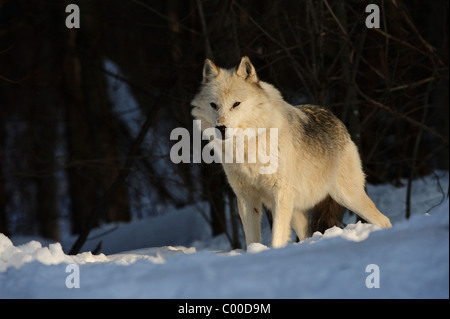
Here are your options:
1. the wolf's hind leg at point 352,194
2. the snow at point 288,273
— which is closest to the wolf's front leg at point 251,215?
the wolf's hind leg at point 352,194

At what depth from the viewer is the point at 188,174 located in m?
8.80

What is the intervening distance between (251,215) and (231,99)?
1.18 m

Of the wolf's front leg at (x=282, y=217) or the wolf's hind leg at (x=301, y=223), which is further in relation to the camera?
the wolf's hind leg at (x=301, y=223)

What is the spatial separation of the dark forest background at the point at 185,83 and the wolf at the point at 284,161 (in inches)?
53.5

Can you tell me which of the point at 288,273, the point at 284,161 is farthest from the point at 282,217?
the point at 288,273

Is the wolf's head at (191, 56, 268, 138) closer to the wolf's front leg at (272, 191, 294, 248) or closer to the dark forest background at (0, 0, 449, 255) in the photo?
the wolf's front leg at (272, 191, 294, 248)

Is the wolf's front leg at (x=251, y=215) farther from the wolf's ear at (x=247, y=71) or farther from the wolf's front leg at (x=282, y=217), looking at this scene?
Result: the wolf's ear at (x=247, y=71)

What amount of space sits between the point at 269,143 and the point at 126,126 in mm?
7363

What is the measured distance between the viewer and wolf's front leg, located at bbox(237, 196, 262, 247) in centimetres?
545

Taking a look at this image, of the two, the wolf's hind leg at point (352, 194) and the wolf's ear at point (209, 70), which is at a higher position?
the wolf's ear at point (209, 70)

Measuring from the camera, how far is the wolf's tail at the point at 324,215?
236 inches

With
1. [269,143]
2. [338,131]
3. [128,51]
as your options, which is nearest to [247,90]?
[269,143]
